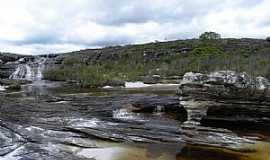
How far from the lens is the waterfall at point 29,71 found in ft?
183

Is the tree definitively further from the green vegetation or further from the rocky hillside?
the green vegetation

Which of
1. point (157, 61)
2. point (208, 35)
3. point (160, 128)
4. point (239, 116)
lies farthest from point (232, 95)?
point (157, 61)

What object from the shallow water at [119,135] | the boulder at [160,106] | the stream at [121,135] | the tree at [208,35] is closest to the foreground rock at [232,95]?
the stream at [121,135]

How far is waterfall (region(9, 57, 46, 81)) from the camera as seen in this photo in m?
55.8

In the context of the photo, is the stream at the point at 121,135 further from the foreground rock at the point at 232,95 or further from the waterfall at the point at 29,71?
the waterfall at the point at 29,71

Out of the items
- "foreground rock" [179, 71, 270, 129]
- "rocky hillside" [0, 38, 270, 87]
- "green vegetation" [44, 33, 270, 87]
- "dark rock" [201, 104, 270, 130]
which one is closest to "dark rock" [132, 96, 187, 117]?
"dark rock" [201, 104, 270, 130]

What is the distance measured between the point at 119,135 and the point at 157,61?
202 ft

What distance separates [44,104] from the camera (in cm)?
2627

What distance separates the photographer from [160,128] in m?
18.1

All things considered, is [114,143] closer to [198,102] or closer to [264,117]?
[198,102]

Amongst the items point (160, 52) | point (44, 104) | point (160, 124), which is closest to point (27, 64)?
point (160, 52)

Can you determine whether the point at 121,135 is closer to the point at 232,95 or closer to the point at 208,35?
the point at 232,95

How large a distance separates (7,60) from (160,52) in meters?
31.2

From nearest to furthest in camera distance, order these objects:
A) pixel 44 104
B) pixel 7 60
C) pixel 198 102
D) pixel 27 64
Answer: pixel 198 102 < pixel 44 104 < pixel 27 64 < pixel 7 60
